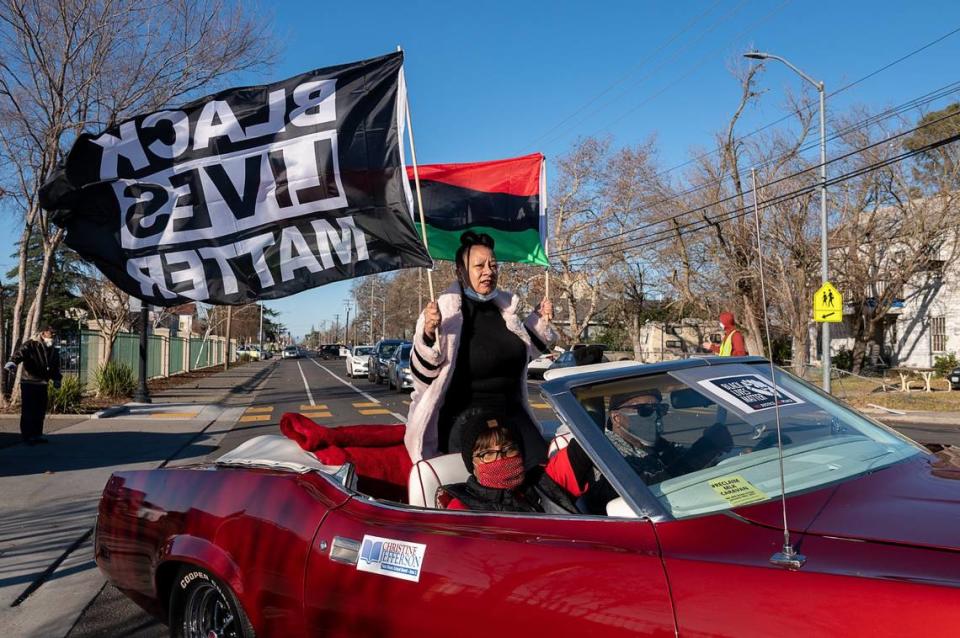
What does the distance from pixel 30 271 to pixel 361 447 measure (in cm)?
4319

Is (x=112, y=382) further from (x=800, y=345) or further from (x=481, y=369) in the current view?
(x=800, y=345)

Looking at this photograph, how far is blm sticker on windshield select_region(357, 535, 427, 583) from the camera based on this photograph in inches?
97.2

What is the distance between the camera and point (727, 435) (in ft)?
9.16

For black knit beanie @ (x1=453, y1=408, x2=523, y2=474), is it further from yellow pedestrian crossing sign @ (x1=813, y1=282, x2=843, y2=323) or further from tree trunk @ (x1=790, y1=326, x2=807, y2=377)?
tree trunk @ (x1=790, y1=326, x2=807, y2=377)

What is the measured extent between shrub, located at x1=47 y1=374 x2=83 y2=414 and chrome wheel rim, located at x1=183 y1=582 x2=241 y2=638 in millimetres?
A: 14718

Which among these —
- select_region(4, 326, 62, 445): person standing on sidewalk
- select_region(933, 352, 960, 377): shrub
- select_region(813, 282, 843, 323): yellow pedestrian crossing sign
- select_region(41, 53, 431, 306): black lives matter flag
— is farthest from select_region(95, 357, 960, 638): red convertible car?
select_region(933, 352, 960, 377): shrub

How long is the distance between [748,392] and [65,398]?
16.9 meters

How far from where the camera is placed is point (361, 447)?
→ 12.8 ft

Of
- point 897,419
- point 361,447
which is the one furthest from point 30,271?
point 361,447

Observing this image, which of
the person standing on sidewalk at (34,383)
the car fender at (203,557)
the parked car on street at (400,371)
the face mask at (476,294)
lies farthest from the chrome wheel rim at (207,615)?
the parked car on street at (400,371)

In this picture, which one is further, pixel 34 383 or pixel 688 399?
pixel 34 383

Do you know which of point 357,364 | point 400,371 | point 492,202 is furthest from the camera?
point 357,364

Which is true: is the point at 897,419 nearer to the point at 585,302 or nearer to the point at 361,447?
the point at 361,447

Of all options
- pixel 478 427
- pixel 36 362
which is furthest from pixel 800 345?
pixel 478 427
